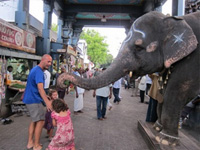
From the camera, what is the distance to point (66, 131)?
3094mm

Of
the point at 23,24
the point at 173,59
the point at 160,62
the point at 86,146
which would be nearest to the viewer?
the point at 173,59

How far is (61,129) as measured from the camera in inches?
121

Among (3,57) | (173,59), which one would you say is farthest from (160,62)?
(3,57)

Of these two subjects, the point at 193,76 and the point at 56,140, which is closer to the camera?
the point at 193,76

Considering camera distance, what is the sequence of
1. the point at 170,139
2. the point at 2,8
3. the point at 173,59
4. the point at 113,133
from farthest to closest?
the point at 2,8
the point at 113,133
the point at 170,139
the point at 173,59

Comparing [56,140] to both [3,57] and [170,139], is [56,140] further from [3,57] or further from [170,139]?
[3,57]

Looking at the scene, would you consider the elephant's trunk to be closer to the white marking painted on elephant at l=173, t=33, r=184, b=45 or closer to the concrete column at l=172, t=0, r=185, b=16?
the white marking painted on elephant at l=173, t=33, r=184, b=45

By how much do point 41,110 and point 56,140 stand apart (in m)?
0.72

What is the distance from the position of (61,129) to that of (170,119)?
5.91ft

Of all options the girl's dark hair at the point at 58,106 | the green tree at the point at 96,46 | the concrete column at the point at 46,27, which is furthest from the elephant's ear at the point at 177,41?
the green tree at the point at 96,46

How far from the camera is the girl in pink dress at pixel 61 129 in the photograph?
3.04 metres

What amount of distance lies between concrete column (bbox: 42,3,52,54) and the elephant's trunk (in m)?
8.57

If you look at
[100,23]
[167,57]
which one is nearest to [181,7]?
[167,57]

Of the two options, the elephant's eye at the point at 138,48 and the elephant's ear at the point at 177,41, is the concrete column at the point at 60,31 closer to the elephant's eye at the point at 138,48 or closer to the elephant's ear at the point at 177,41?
the elephant's eye at the point at 138,48
